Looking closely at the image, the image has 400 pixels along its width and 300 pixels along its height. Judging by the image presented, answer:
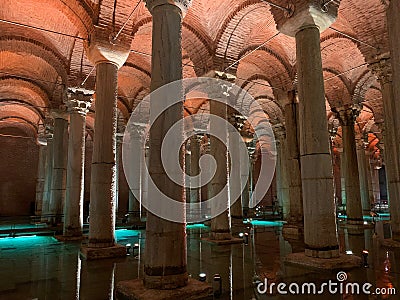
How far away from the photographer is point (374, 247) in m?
8.88

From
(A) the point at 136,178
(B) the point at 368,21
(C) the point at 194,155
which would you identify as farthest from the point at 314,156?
(C) the point at 194,155

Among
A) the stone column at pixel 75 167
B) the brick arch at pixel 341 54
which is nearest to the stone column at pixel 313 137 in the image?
the brick arch at pixel 341 54

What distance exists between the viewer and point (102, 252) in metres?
7.50

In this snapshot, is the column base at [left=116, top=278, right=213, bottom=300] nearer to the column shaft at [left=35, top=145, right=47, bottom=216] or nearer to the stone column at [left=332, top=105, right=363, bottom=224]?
the stone column at [left=332, top=105, right=363, bottom=224]

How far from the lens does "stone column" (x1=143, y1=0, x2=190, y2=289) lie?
4551 mm

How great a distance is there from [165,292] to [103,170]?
164 inches

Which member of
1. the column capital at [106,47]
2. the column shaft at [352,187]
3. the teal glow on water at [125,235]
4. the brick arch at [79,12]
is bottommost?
the teal glow on water at [125,235]

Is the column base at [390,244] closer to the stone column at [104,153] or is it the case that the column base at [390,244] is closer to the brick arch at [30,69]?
the stone column at [104,153]

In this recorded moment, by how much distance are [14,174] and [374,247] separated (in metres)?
23.9

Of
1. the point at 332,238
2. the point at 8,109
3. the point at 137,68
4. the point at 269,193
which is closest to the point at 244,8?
the point at 137,68

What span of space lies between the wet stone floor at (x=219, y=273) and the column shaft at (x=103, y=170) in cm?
72

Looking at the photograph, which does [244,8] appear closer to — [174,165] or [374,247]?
[174,165]

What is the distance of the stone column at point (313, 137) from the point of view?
634 centimetres
